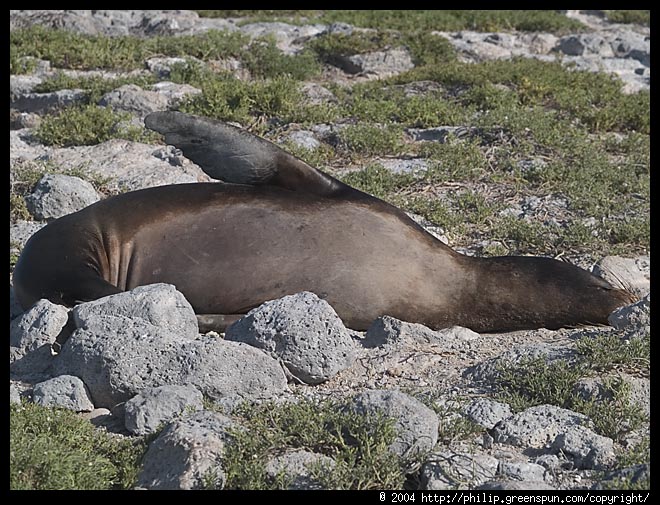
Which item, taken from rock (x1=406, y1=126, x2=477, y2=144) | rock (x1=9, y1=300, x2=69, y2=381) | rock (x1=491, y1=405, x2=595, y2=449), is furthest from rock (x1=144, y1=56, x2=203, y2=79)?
rock (x1=491, y1=405, x2=595, y2=449)

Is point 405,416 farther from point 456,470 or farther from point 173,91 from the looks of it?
point 173,91

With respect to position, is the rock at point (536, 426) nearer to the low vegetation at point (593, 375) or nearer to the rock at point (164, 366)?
the low vegetation at point (593, 375)

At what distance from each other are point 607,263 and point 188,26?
22.8ft

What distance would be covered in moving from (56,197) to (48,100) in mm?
2438

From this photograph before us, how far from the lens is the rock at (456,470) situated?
3004mm

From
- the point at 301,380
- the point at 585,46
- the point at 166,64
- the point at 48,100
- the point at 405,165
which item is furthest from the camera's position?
the point at 585,46

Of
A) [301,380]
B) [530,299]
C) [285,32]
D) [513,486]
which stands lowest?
[285,32]

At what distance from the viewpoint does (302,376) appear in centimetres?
380

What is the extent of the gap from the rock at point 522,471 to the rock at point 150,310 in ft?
4.39

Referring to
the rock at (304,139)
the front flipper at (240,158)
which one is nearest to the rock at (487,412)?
the front flipper at (240,158)

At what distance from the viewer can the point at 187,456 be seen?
306 centimetres

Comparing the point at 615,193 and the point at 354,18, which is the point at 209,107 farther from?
the point at 354,18

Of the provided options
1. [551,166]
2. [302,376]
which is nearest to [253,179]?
[302,376]

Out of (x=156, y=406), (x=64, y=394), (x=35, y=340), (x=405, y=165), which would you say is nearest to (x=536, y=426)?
(x=156, y=406)
